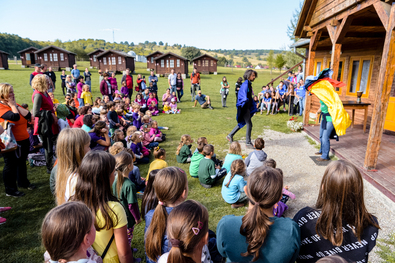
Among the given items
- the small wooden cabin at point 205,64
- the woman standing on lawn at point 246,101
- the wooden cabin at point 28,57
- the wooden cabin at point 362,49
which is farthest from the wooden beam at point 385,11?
the wooden cabin at point 28,57

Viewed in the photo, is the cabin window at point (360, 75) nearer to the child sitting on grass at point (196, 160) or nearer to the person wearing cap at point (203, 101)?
the person wearing cap at point (203, 101)

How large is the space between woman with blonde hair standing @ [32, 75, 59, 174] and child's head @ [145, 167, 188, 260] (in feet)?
12.4

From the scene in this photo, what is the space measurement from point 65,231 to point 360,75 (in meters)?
11.0

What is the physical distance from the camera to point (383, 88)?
4.68 metres

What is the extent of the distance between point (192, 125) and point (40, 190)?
615 centimetres

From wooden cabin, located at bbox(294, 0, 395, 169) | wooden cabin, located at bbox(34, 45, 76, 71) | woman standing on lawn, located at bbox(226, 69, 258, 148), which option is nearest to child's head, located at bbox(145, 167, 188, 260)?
wooden cabin, located at bbox(294, 0, 395, 169)

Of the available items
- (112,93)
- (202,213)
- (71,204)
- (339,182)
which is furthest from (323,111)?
(112,93)

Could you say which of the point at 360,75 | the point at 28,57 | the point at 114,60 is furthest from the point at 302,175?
the point at 28,57

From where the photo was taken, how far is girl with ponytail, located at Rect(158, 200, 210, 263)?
4.78ft

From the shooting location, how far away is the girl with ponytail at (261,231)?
1.69 meters

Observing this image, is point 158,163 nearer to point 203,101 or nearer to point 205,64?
point 203,101

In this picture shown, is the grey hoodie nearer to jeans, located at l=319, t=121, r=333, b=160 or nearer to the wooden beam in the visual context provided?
jeans, located at l=319, t=121, r=333, b=160

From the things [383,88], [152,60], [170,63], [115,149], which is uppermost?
[152,60]

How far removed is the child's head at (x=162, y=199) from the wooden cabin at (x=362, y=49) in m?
4.46
